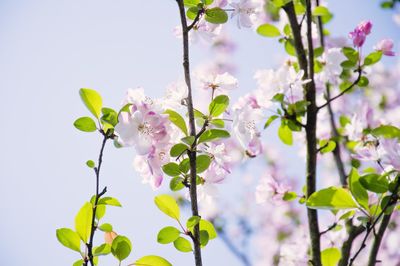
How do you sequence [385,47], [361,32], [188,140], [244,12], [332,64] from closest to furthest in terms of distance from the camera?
[188,140]
[244,12]
[361,32]
[385,47]
[332,64]

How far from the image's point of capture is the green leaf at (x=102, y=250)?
0.98 metres

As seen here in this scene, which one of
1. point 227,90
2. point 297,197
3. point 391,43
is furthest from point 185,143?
point 391,43

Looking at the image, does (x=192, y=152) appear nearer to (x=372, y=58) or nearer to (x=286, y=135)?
(x=286, y=135)

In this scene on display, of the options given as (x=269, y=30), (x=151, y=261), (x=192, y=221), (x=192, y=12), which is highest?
(x=192, y=12)

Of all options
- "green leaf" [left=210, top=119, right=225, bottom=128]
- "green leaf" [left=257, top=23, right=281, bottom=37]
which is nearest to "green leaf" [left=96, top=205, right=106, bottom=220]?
"green leaf" [left=210, top=119, right=225, bottom=128]

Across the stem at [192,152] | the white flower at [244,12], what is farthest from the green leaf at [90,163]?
the white flower at [244,12]

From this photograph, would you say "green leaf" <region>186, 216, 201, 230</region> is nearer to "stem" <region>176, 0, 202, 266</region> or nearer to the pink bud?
"stem" <region>176, 0, 202, 266</region>

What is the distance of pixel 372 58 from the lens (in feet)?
4.85

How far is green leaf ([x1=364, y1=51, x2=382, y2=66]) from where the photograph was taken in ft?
4.83

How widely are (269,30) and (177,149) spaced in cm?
95

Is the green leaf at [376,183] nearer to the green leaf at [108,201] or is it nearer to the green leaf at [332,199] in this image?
the green leaf at [332,199]

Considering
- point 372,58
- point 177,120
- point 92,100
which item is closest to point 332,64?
point 372,58

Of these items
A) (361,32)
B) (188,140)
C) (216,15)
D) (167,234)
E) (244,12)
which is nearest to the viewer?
(188,140)

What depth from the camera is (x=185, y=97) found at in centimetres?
102
